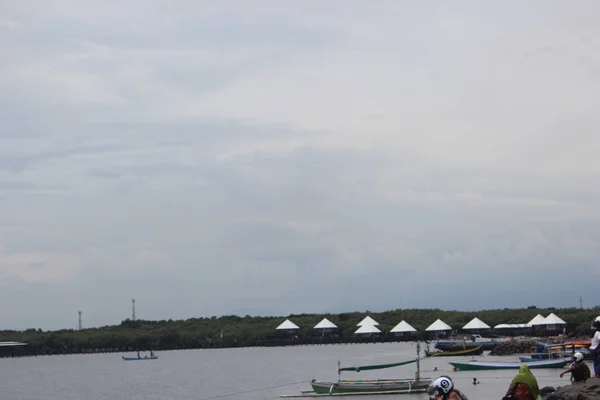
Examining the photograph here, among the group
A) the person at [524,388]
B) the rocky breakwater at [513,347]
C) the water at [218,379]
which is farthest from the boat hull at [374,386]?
the person at [524,388]

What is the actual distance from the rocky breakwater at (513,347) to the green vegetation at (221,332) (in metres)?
34.5

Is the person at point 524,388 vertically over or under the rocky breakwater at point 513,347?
over

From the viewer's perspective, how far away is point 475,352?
238 ft

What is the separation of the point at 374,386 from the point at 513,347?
31762 mm

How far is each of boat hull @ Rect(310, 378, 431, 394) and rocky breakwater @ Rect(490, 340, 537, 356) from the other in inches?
1151

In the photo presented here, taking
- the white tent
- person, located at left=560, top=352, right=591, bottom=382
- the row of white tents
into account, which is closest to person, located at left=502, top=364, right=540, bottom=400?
person, located at left=560, top=352, right=591, bottom=382

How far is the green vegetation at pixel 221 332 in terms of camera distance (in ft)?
390

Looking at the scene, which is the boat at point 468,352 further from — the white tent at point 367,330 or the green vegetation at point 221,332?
the green vegetation at point 221,332

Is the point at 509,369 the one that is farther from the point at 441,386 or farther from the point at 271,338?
the point at 271,338

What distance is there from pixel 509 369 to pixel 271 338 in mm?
75092

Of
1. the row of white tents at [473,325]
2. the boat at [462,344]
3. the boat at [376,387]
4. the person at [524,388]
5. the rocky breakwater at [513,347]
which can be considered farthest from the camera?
the row of white tents at [473,325]

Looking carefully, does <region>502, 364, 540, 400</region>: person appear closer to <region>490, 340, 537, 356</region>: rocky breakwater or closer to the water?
the water

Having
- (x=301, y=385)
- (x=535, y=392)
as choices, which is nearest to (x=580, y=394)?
(x=535, y=392)

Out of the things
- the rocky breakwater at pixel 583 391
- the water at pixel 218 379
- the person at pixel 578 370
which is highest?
the person at pixel 578 370
